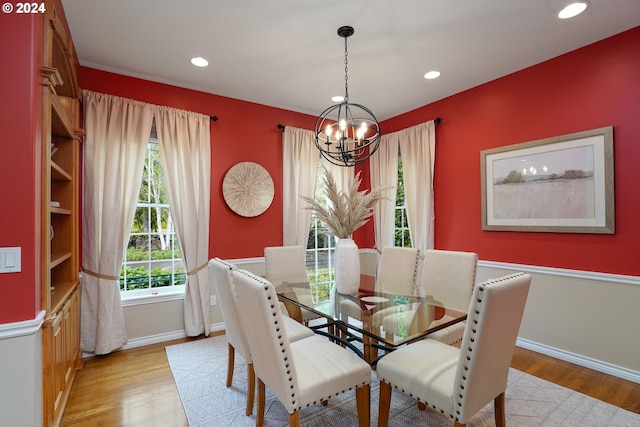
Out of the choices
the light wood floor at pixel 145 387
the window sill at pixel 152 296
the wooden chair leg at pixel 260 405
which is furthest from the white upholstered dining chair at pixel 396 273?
the window sill at pixel 152 296

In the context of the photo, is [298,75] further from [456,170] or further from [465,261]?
[465,261]

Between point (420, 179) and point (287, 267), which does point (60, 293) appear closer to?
point (287, 267)

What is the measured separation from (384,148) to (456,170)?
1.20 meters

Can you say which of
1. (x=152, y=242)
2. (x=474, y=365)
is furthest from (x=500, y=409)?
(x=152, y=242)

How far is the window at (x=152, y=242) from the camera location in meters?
3.37

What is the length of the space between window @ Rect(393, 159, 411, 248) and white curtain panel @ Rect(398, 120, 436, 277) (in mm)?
286

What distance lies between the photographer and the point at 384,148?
→ 184 inches

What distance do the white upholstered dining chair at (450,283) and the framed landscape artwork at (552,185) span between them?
1003 millimetres

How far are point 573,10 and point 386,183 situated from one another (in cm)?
272

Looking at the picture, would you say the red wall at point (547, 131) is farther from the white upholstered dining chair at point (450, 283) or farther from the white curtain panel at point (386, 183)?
the white upholstered dining chair at point (450, 283)

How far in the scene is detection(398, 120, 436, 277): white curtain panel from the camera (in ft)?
13.1

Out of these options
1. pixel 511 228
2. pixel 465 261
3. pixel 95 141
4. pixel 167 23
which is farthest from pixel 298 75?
pixel 511 228

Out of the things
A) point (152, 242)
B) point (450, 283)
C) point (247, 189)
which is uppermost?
point (247, 189)

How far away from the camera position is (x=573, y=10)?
2232 millimetres
